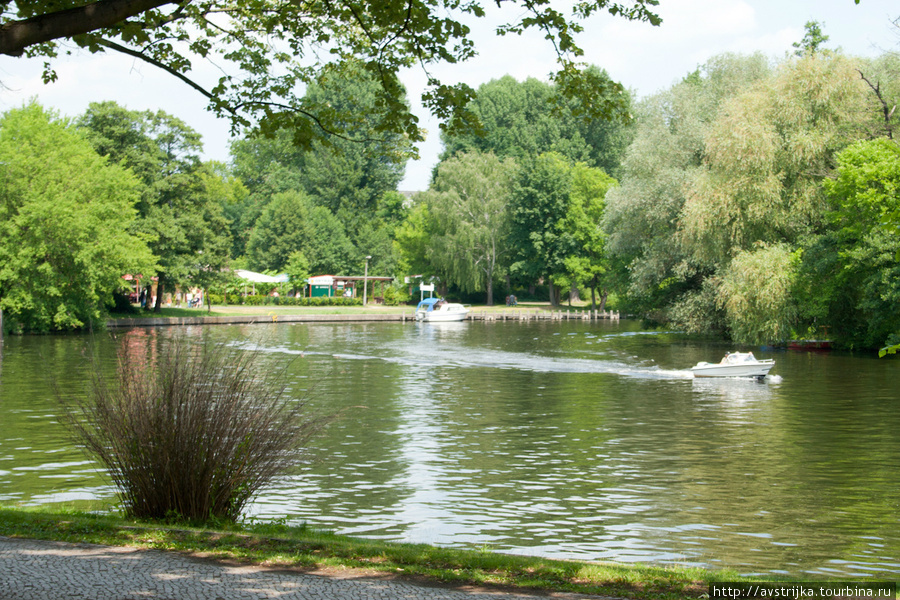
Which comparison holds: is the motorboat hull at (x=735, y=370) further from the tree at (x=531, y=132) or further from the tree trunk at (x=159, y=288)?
the tree at (x=531, y=132)

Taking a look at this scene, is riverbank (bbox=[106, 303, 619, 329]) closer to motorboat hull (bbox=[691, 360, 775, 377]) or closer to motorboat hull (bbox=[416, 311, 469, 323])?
motorboat hull (bbox=[416, 311, 469, 323])

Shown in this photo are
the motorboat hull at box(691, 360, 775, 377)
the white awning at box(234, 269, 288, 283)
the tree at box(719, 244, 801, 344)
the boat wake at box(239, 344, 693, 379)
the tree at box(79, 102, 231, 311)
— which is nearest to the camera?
the motorboat hull at box(691, 360, 775, 377)

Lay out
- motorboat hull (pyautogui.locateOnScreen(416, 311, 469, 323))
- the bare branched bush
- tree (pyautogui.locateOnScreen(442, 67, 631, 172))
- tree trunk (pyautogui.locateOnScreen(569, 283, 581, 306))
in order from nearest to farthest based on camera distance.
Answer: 1. the bare branched bush
2. motorboat hull (pyautogui.locateOnScreen(416, 311, 469, 323))
3. tree trunk (pyautogui.locateOnScreen(569, 283, 581, 306))
4. tree (pyautogui.locateOnScreen(442, 67, 631, 172))

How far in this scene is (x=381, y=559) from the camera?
7.12m

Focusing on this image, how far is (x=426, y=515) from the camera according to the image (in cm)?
1181

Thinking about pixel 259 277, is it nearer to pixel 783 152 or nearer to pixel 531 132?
pixel 531 132

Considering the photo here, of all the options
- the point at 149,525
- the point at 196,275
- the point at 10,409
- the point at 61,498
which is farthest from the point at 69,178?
the point at 149,525

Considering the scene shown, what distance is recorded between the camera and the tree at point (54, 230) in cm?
4522

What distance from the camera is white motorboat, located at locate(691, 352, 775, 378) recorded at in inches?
1160

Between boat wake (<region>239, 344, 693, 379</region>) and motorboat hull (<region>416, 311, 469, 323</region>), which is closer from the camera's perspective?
boat wake (<region>239, 344, 693, 379</region>)

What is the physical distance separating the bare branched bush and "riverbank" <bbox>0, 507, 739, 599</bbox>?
431 millimetres

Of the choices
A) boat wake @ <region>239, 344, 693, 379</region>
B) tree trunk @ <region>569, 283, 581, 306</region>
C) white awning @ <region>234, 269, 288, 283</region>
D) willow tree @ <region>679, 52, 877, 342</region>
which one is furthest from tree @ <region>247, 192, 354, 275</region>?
willow tree @ <region>679, 52, 877, 342</region>

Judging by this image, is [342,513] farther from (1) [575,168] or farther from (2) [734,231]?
(1) [575,168]

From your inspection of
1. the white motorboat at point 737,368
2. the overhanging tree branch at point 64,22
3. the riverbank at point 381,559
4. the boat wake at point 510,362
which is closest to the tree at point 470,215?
the boat wake at point 510,362
